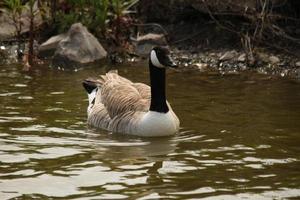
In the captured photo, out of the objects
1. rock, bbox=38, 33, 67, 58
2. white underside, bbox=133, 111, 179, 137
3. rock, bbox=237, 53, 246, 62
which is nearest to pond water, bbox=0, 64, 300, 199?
white underside, bbox=133, 111, 179, 137

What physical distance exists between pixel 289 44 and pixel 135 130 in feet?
21.8

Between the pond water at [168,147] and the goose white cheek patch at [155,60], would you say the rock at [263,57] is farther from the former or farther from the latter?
the goose white cheek patch at [155,60]

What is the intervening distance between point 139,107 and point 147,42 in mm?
5960

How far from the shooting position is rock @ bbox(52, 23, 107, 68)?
1565cm

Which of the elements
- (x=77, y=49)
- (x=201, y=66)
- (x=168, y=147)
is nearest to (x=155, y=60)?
(x=168, y=147)

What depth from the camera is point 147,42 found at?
16438mm

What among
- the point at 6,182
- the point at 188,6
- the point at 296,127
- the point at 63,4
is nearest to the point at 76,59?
the point at 63,4

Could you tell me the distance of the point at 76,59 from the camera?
15.7 meters

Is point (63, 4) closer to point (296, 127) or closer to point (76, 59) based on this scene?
point (76, 59)

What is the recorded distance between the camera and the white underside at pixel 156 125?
33.1 feet

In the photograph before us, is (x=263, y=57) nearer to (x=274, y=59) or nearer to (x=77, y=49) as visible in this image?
(x=274, y=59)

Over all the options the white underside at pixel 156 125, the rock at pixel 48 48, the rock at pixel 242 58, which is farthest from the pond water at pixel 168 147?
the rock at pixel 48 48

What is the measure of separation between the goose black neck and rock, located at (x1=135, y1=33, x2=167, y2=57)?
5680 mm

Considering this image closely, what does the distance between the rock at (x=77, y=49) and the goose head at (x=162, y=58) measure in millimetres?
5319
